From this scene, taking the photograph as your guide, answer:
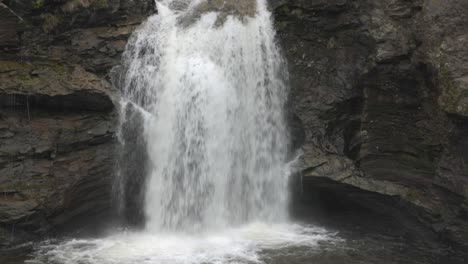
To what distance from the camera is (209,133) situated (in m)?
12.2

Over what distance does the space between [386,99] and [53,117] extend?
824 centimetres

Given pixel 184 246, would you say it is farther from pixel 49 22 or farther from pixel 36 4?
pixel 36 4

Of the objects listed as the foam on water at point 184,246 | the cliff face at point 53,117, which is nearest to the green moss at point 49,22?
the cliff face at point 53,117

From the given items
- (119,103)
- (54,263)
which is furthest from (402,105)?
(54,263)

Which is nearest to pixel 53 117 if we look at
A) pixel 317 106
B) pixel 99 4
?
pixel 99 4

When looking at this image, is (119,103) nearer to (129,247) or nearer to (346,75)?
(129,247)

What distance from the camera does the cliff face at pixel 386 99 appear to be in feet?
34.3

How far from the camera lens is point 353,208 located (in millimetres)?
12547

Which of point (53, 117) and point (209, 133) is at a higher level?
point (53, 117)

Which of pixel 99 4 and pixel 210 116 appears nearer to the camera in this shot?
pixel 210 116

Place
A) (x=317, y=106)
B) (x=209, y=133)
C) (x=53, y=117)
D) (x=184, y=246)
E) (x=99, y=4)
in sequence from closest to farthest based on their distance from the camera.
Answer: (x=184, y=246)
(x=53, y=117)
(x=209, y=133)
(x=99, y=4)
(x=317, y=106)

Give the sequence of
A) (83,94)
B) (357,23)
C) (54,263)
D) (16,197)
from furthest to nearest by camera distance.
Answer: (357,23), (83,94), (16,197), (54,263)

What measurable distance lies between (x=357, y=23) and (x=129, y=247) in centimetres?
801

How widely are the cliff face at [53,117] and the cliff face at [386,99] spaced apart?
5112 mm
